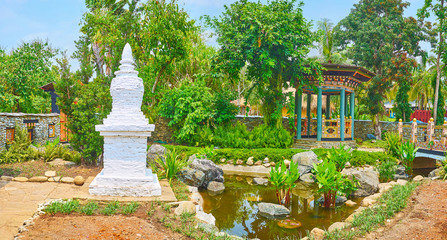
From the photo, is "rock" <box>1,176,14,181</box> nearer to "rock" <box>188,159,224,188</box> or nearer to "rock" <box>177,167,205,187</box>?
"rock" <box>177,167,205,187</box>

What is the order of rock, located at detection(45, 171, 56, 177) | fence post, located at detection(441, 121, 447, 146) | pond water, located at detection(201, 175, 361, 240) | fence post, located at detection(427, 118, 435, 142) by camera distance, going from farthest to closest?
fence post, located at detection(427, 118, 435, 142), fence post, located at detection(441, 121, 447, 146), rock, located at detection(45, 171, 56, 177), pond water, located at detection(201, 175, 361, 240)

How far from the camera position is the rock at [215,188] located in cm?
916

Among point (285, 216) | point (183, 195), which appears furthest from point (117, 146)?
point (285, 216)

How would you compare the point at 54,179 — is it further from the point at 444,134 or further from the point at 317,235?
the point at 444,134

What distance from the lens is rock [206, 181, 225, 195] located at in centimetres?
916

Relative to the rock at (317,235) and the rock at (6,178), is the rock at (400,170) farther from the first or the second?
the rock at (6,178)

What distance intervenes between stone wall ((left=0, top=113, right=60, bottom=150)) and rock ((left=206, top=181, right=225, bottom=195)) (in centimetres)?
779

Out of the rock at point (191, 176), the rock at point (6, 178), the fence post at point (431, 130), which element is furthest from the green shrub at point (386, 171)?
the rock at point (6, 178)

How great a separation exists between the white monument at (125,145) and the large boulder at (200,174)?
6.45ft

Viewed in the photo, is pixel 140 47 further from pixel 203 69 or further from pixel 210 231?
pixel 210 231

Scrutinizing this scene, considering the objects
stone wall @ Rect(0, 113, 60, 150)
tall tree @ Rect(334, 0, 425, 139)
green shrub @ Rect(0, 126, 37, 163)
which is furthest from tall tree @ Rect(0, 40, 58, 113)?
tall tree @ Rect(334, 0, 425, 139)

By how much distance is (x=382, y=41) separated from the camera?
71.8 ft

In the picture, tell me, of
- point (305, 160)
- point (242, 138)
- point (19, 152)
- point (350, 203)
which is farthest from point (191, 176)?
point (242, 138)

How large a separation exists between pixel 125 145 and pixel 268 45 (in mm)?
10122
